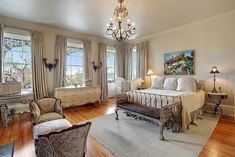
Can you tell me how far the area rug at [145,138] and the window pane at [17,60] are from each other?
2959mm

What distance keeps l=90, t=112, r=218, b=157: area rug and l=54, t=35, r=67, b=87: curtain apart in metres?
2.31

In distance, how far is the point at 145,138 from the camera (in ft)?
9.05

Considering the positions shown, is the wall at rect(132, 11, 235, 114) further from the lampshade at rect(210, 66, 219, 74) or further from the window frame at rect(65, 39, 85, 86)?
the window frame at rect(65, 39, 85, 86)

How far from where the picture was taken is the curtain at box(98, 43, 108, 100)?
6.29 meters

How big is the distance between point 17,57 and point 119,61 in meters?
4.34

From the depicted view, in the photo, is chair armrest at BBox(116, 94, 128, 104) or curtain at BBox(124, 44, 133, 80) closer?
chair armrest at BBox(116, 94, 128, 104)

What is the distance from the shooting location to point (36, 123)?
8.35ft

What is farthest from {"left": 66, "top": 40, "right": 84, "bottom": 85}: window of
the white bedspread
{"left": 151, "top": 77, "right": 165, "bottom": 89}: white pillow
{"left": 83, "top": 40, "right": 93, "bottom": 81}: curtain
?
{"left": 151, "top": 77, "right": 165, "bottom": 89}: white pillow

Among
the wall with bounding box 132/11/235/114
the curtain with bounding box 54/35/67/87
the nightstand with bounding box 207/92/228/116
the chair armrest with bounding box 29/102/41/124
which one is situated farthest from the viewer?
the curtain with bounding box 54/35/67/87

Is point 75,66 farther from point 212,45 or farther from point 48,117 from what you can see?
point 212,45

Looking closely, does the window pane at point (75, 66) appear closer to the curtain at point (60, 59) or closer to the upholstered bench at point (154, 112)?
the curtain at point (60, 59)

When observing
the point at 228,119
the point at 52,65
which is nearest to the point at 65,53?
the point at 52,65

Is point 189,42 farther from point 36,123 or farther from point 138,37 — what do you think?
point 36,123

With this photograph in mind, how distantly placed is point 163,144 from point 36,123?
94.8 inches
